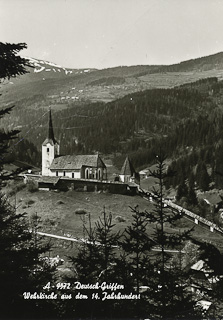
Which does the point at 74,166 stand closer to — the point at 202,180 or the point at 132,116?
the point at 202,180

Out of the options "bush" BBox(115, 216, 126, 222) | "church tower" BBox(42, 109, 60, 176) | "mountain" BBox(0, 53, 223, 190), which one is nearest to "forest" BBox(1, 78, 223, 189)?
"mountain" BBox(0, 53, 223, 190)

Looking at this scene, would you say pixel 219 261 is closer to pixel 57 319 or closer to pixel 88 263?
pixel 57 319

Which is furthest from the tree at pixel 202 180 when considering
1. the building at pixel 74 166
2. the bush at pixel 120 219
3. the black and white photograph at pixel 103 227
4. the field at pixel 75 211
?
the bush at pixel 120 219

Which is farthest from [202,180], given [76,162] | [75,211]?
[75,211]

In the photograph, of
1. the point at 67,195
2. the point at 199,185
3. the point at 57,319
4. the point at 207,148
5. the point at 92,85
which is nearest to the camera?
the point at 57,319

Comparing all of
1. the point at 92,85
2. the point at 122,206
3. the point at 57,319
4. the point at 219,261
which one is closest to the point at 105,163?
the point at 122,206

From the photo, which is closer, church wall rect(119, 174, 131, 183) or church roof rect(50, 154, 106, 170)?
church wall rect(119, 174, 131, 183)

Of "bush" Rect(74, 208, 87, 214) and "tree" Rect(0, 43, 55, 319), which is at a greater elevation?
"tree" Rect(0, 43, 55, 319)

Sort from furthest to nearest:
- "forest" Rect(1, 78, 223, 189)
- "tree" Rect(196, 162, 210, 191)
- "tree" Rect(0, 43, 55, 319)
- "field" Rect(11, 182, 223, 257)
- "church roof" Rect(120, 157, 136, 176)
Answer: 1. "forest" Rect(1, 78, 223, 189)
2. "tree" Rect(196, 162, 210, 191)
3. "church roof" Rect(120, 157, 136, 176)
4. "field" Rect(11, 182, 223, 257)
5. "tree" Rect(0, 43, 55, 319)

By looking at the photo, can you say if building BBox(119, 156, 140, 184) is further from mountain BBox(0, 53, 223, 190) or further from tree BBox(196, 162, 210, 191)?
tree BBox(196, 162, 210, 191)
